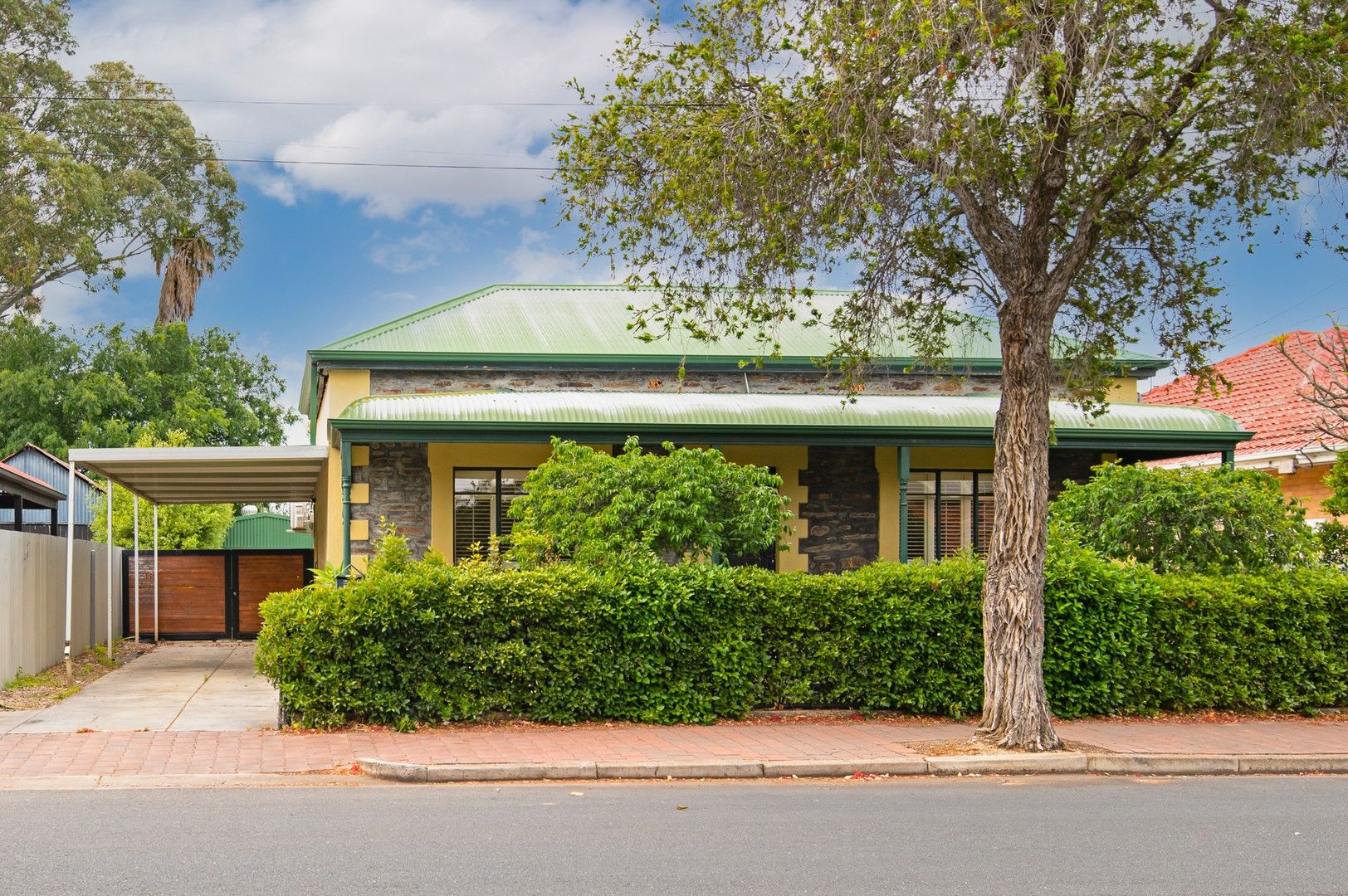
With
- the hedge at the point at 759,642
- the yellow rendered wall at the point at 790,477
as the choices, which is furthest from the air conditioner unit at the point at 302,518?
the hedge at the point at 759,642

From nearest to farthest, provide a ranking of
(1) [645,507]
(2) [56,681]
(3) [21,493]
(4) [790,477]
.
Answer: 1. (1) [645,507]
2. (2) [56,681]
3. (3) [21,493]
4. (4) [790,477]

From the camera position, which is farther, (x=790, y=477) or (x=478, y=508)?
(x=790, y=477)

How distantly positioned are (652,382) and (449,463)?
3.51 m

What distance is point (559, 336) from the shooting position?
20391mm

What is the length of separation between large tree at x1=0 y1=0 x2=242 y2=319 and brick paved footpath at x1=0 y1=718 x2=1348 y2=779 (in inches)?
1018

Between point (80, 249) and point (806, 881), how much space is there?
33.4 m

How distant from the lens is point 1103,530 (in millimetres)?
14562

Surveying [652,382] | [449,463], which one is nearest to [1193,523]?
[652,382]

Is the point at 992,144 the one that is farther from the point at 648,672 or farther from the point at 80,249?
the point at 80,249

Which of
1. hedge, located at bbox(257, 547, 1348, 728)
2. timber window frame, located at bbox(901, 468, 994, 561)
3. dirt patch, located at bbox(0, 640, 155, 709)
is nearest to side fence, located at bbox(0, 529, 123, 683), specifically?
dirt patch, located at bbox(0, 640, 155, 709)

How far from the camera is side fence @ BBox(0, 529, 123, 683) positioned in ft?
47.2

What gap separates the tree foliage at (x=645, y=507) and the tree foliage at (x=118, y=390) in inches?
990

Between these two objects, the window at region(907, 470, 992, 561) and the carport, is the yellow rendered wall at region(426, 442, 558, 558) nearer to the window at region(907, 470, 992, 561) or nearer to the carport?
the carport

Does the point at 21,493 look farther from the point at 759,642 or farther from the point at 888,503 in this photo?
the point at 888,503
